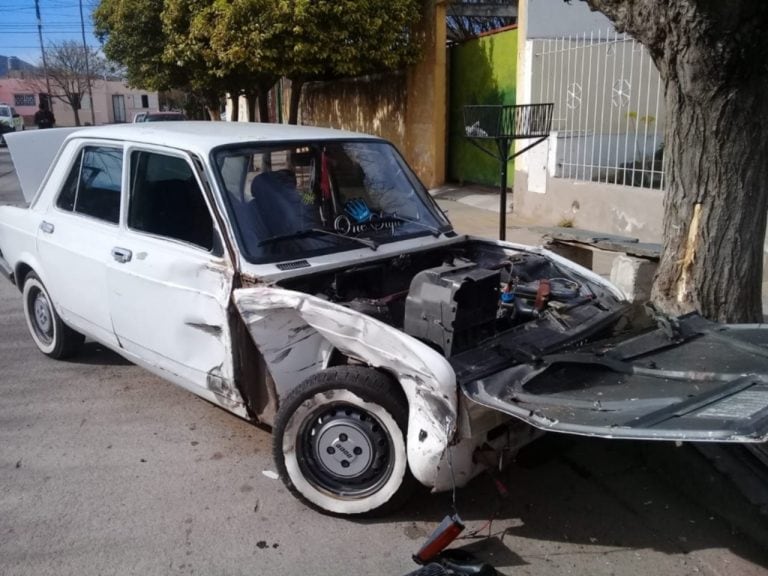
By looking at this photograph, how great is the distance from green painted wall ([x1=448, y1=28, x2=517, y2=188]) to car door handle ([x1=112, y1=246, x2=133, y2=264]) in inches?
336

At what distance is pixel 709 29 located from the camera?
371cm

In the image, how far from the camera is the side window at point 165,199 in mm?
4008

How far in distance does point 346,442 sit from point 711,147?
266cm

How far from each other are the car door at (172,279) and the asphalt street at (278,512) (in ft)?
1.52

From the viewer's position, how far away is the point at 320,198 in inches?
166

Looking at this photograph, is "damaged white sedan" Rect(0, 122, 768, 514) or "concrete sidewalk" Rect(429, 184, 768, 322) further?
"concrete sidewalk" Rect(429, 184, 768, 322)

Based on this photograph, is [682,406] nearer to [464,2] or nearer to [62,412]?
[62,412]

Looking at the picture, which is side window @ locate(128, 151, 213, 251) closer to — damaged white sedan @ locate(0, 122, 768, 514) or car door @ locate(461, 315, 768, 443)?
damaged white sedan @ locate(0, 122, 768, 514)

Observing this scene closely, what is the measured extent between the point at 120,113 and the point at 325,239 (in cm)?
6944

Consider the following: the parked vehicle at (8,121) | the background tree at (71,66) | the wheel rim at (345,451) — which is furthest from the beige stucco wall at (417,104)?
the background tree at (71,66)

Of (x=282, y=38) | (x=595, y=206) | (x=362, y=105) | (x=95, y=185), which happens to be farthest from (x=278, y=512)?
(x=362, y=105)

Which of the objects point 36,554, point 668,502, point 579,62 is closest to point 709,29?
point 668,502

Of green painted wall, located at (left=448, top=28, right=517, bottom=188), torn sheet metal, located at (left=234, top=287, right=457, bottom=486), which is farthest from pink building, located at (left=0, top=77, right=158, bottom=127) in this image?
torn sheet metal, located at (left=234, top=287, right=457, bottom=486)

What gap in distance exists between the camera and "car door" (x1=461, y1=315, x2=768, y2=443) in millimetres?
2426
